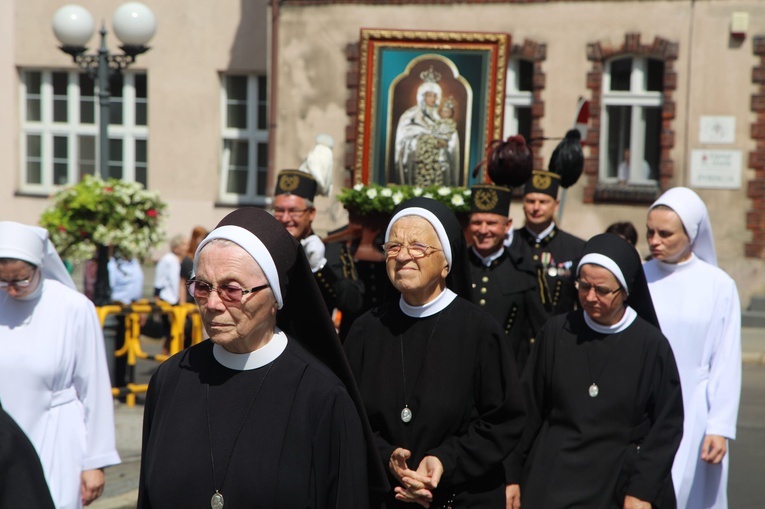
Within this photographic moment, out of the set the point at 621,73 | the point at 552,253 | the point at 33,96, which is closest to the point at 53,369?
the point at 552,253

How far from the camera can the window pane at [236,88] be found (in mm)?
24641

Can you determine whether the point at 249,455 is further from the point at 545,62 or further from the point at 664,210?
the point at 545,62

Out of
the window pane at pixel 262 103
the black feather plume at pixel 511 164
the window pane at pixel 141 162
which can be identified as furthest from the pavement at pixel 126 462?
the window pane at pixel 141 162

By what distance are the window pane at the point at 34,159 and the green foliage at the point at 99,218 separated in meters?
15.5

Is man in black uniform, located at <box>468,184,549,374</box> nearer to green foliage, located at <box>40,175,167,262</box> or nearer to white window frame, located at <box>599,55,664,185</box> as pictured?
green foliage, located at <box>40,175,167,262</box>

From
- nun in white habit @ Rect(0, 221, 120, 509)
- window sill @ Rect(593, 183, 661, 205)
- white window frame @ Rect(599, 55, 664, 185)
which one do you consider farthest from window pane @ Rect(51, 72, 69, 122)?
nun in white habit @ Rect(0, 221, 120, 509)

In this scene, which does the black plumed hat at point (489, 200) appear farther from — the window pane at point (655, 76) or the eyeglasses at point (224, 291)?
the window pane at point (655, 76)

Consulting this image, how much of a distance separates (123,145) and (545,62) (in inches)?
372

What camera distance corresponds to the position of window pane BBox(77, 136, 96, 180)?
26297 mm

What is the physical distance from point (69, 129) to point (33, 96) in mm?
978

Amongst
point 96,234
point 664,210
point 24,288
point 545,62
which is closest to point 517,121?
point 545,62

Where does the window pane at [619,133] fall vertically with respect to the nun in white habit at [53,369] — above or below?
above

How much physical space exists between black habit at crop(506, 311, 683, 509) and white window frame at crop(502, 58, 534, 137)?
15.3 m

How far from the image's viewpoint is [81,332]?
A: 5875 mm
